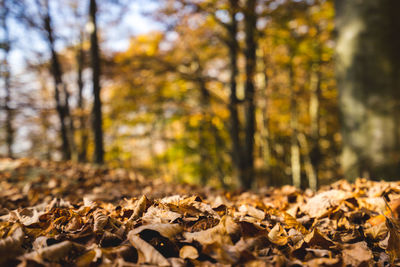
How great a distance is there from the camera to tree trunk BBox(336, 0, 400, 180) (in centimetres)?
296

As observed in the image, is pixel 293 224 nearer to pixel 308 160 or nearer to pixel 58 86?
pixel 58 86

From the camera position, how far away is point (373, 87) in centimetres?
305

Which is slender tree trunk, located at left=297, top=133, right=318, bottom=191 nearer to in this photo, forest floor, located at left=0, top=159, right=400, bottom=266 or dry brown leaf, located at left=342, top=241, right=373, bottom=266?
forest floor, located at left=0, top=159, right=400, bottom=266

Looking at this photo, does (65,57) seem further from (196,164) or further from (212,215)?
(212,215)

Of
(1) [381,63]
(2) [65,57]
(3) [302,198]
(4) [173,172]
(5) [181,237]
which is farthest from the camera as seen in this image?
(4) [173,172]

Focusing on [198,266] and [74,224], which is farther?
[74,224]

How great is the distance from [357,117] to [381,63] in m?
0.66

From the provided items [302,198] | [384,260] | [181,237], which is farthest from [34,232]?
[302,198]

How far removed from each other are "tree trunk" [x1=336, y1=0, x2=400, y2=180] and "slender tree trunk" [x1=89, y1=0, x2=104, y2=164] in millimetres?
5747

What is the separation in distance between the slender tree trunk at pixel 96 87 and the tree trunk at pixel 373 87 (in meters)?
5.75

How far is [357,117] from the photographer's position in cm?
317

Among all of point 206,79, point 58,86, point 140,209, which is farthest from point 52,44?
point 140,209

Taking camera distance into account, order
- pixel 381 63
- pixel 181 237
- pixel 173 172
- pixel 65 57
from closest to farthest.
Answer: pixel 181 237
pixel 381 63
pixel 65 57
pixel 173 172

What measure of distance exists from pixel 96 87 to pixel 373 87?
6.08m
